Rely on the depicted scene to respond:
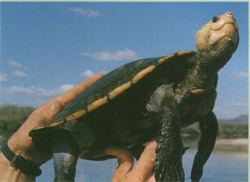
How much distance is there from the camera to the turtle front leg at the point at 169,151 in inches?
99.7

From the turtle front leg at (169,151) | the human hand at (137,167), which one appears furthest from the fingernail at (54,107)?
the turtle front leg at (169,151)

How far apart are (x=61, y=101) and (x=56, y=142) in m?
0.32

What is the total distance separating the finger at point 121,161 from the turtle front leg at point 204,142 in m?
0.45

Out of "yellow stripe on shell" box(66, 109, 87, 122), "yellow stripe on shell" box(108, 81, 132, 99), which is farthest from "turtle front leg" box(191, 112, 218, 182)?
"yellow stripe on shell" box(66, 109, 87, 122)

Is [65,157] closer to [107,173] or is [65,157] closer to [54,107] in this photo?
[54,107]

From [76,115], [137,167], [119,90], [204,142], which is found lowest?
[137,167]

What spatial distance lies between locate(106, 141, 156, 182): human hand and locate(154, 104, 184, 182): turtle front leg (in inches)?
2.8

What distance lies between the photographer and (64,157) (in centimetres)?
282

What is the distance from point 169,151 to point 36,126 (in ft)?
3.08

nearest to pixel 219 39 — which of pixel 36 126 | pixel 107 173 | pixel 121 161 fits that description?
pixel 121 161

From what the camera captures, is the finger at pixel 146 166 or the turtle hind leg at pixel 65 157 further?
the turtle hind leg at pixel 65 157

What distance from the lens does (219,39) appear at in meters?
2.57

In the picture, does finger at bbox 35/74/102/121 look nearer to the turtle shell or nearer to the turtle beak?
the turtle shell

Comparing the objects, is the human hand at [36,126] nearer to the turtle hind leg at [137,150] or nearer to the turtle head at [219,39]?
the turtle hind leg at [137,150]
